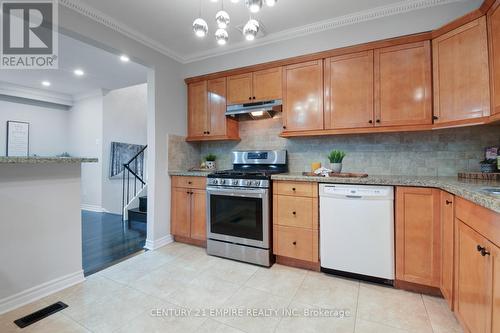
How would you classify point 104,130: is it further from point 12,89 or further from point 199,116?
point 199,116

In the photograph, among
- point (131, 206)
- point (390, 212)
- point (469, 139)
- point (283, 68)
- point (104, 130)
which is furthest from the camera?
point (104, 130)

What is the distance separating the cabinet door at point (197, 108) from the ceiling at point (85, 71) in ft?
3.57

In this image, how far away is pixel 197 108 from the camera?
11.3 feet

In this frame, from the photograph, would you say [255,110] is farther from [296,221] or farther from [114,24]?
[114,24]

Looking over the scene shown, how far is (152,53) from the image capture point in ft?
9.98

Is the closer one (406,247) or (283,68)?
(406,247)

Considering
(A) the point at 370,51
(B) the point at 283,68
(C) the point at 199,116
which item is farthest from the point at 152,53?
(A) the point at 370,51

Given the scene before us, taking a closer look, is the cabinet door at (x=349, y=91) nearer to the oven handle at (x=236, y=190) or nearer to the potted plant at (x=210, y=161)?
the oven handle at (x=236, y=190)

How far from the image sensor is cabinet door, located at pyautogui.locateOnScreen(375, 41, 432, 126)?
219 centimetres

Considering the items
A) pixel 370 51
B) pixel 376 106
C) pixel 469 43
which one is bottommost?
pixel 376 106

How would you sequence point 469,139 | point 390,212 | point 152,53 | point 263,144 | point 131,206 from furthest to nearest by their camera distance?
point 131,206 → point 263,144 → point 152,53 → point 469,139 → point 390,212

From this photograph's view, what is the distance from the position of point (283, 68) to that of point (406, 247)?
2.25 meters

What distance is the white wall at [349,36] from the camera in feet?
7.11

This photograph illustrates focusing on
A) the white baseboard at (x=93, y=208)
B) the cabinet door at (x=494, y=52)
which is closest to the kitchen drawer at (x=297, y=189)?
the cabinet door at (x=494, y=52)
